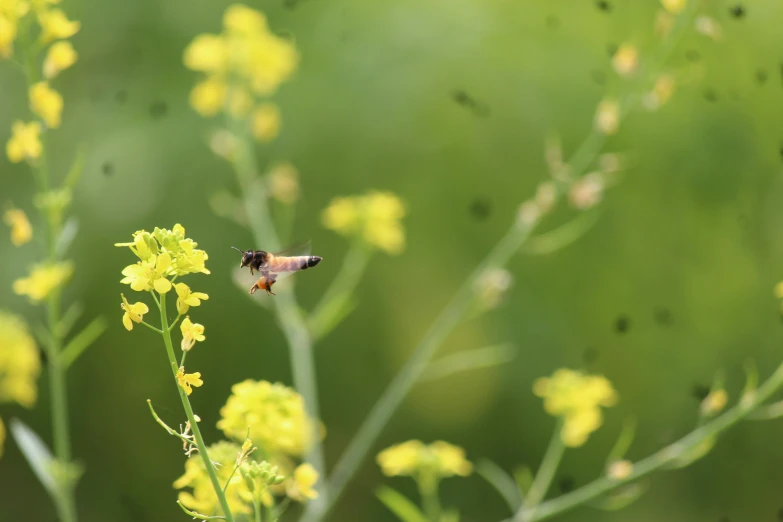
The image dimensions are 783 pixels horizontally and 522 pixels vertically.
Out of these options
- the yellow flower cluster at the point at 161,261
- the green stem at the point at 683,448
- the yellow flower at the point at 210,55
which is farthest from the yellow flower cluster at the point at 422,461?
the yellow flower at the point at 210,55

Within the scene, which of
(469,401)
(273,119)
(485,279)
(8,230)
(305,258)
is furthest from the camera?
(469,401)

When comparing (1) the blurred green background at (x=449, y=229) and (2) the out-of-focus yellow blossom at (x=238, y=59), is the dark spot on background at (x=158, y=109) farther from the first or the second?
(2) the out-of-focus yellow blossom at (x=238, y=59)

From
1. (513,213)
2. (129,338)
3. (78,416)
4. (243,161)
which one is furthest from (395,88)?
(78,416)

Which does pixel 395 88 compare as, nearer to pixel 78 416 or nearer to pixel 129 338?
pixel 129 338

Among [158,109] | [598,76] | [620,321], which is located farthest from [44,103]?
[598,76]

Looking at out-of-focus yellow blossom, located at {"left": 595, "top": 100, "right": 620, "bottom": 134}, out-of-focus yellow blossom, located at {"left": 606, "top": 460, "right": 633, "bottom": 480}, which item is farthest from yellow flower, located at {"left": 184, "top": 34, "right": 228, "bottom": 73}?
out-of-focus yellow blossom, located at {"left": 606, "top": 460, "right": 633, "bottom": 480}

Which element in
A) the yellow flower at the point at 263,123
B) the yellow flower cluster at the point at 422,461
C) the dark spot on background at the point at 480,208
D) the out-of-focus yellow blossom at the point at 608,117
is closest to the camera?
the yellow flower cluster at the point at 422,461

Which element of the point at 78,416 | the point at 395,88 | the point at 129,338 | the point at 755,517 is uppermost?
the point at 395,88
